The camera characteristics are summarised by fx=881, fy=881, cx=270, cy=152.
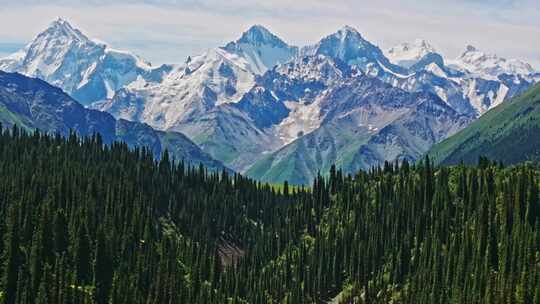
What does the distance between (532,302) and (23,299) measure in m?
113

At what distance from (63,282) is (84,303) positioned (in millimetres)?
6701

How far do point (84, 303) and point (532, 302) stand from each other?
332 feet

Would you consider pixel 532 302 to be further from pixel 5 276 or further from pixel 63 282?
pixel 5 276

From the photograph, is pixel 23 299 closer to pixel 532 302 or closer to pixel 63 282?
pixel 63 282

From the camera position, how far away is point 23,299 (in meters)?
189

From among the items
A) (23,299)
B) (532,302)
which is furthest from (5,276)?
(532,302)

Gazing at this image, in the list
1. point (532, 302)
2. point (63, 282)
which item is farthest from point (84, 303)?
point (532, 302)

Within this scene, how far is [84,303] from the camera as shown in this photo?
198625 millimetres

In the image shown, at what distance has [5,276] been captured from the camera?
197m

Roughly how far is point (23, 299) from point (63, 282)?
36.2 feet

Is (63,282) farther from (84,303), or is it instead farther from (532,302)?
(532,302)

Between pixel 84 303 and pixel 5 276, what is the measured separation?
60.8 ft

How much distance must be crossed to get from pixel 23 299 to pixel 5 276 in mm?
10852
